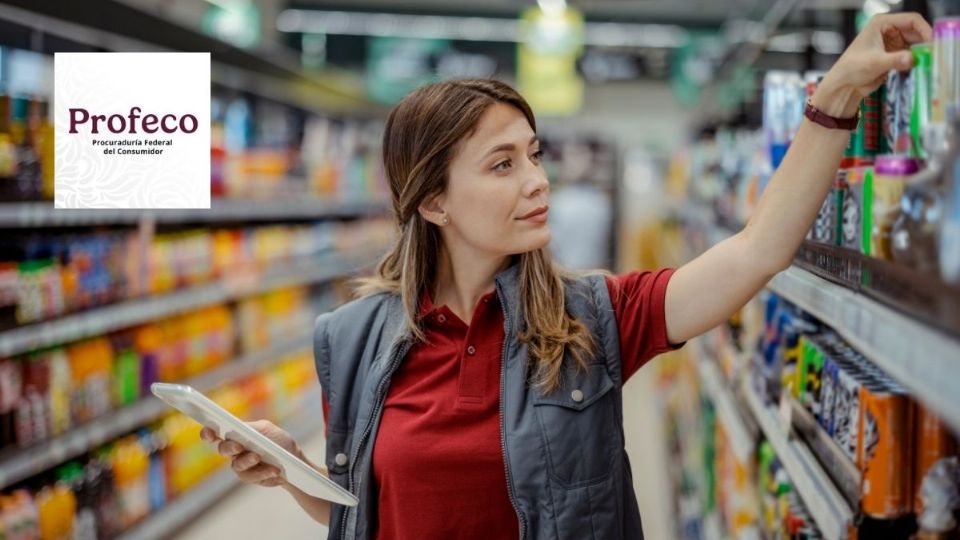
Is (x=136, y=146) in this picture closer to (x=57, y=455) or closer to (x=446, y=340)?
(x=446, y=340)

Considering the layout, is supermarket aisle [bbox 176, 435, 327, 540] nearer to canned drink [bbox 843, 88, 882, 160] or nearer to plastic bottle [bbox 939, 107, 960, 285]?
canned drink [bbox 843, 88, 882, 160]

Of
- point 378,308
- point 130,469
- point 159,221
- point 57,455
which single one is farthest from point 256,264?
point 378,308

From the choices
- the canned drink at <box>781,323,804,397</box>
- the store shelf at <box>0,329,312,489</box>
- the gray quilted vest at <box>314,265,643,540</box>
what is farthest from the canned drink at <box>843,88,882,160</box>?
the store shelf at <box>0,329,312,489</box>

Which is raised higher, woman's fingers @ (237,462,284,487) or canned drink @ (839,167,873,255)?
canned drink @ (839,167,873,255)

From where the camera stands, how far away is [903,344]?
887 mm

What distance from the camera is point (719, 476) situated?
334 cm

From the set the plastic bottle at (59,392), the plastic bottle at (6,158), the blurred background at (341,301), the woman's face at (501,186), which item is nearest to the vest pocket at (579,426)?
the woman's face at (501,186)

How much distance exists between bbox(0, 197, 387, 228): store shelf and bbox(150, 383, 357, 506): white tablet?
406mm

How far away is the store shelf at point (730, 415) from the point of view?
253 centimetres

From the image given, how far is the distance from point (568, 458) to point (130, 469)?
114 inches

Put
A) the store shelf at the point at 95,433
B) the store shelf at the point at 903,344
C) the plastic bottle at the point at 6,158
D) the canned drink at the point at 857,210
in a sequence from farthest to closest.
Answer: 1. the store shelf at the point at 95,433
2. the plastic bottle at the point at 6,158
3. the canned drink at the point at 857,210
4. the store shelf at the point at 903,344

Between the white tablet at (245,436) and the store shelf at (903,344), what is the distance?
77 cm

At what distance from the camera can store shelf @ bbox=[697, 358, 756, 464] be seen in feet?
8.30

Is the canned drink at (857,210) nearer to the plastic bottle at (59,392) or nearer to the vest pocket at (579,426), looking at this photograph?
the vest pocket at (579,426)
